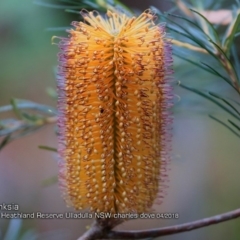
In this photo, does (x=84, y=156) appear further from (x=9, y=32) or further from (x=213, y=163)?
(x=213, y=163)

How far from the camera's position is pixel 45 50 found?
101cm

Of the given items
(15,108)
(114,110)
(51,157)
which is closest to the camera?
(114,110)

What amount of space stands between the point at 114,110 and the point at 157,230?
0.28ft

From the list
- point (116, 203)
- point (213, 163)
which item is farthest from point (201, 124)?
point (116, 203)

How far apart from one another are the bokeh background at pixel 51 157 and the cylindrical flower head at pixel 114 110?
0.65 metres

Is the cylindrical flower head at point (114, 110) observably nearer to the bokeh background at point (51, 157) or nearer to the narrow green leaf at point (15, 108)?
the narrow green leaf at point (15, 108)

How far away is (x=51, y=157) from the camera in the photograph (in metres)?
1.16

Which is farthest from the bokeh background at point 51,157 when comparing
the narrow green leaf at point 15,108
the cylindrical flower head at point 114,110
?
the cylindrical flower head at point 114,110

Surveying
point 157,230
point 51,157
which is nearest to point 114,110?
point 157,230

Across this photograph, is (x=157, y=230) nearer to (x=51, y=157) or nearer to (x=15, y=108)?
(x=15, y=108)

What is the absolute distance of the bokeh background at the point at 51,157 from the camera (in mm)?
949

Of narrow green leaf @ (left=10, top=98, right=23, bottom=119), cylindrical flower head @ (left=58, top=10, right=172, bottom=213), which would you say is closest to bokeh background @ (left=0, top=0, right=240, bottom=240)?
narrow green leaf @ (left=10, top=98, right=23, bottom=119)

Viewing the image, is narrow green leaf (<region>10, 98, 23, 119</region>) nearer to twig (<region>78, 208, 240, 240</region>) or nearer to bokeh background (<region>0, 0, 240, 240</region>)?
twig (<region>78, 208, 240, 240</region>)

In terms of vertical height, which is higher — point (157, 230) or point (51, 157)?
point (51, 157)
